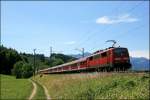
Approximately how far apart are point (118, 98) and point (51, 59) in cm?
16272

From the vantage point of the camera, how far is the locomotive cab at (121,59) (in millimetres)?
43306

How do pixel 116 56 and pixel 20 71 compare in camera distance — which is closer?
pixel 116 56

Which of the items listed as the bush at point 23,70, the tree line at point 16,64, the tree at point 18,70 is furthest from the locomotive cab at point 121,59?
the tree at point 18,70

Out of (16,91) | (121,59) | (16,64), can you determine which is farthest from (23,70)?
(121,59)

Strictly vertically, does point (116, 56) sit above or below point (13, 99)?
above

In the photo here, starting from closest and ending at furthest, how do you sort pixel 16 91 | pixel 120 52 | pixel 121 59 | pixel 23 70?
1. pixel 121 59
2. pixel 120 52
3. pixel 16 91
4. pixel 23 70

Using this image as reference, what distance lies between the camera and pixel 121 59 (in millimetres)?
43750

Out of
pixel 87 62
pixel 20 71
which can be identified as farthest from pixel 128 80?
pixel 20 71

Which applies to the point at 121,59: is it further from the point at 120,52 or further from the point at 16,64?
the point at 16,64

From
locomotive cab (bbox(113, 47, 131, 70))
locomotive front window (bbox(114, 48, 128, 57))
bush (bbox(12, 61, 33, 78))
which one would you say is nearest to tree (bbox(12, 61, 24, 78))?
bush (bbox(12, 61, 33, 78))

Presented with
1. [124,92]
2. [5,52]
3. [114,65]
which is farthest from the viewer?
[5,52]

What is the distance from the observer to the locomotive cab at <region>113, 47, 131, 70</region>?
142 ft

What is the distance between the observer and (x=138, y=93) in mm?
Answer: 20109

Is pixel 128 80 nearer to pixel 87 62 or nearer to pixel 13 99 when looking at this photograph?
pixel 13 99
